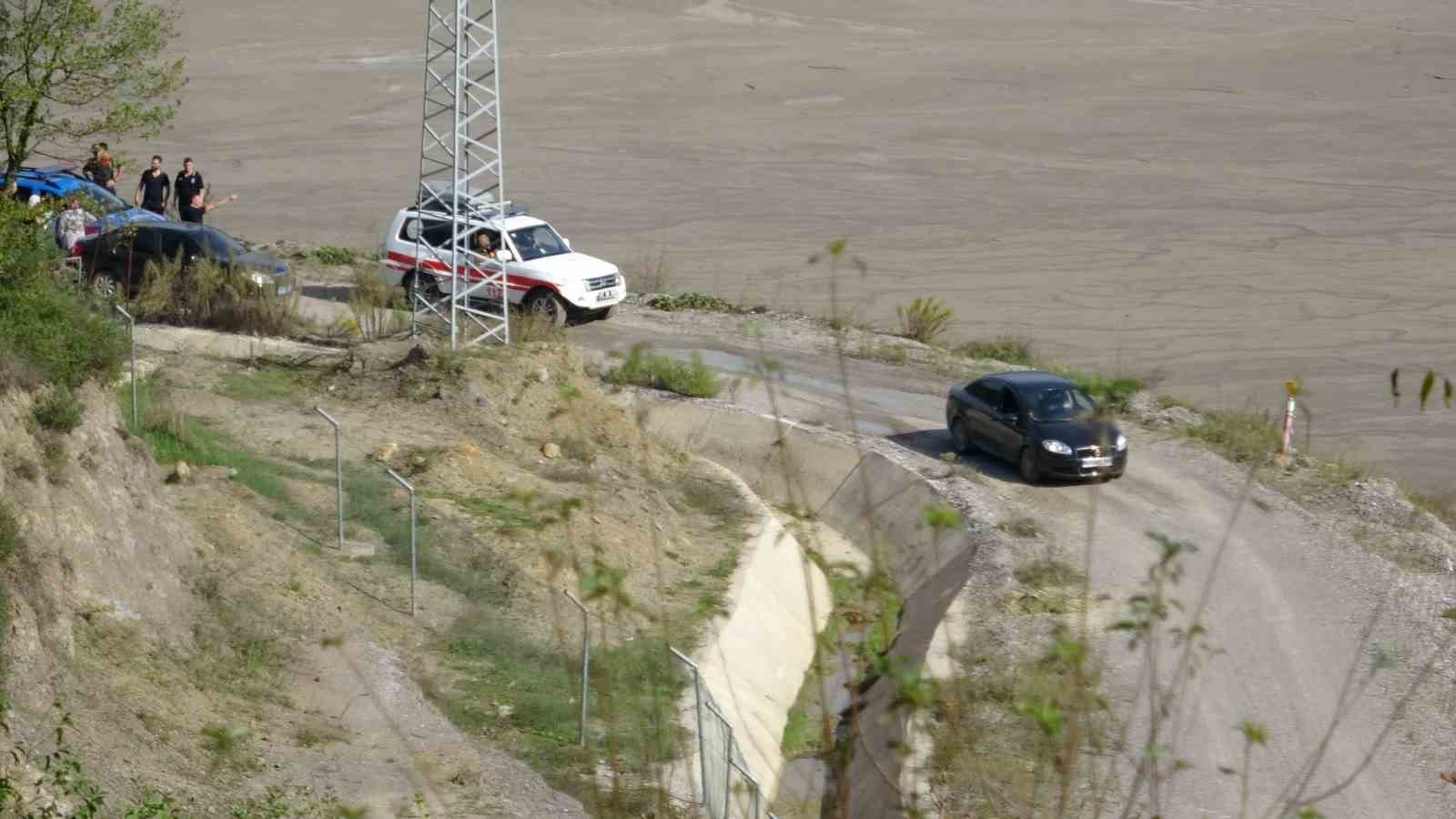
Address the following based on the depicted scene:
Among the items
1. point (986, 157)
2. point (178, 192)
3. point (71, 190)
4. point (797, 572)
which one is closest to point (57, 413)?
point (797, 572)

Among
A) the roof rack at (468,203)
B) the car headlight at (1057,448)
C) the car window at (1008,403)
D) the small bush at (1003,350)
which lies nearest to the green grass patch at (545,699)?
the car headlight at (1057,448)

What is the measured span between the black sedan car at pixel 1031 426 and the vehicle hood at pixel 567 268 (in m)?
7.66

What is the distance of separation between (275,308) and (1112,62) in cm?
3709

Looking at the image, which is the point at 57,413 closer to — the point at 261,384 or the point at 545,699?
the point at 545,699

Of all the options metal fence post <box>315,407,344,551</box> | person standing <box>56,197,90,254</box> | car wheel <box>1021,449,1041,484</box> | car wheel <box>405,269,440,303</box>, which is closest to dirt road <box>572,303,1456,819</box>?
car wheel <box>1021,449,1041,484</box>

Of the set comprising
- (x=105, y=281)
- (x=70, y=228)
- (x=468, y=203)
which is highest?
(x=468, y=203)

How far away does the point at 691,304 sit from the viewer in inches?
1248

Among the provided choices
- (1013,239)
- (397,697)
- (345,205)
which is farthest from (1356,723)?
(345,205)

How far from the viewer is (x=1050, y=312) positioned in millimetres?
32125

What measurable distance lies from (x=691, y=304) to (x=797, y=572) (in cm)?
1201

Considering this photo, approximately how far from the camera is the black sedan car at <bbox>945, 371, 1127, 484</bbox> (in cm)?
2228

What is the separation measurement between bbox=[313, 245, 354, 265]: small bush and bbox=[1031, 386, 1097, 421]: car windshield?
1624 cm

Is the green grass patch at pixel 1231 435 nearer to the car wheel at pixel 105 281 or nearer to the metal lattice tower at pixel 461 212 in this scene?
the metal lattice tower at pixel 461 212

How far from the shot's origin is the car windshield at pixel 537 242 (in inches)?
1144
